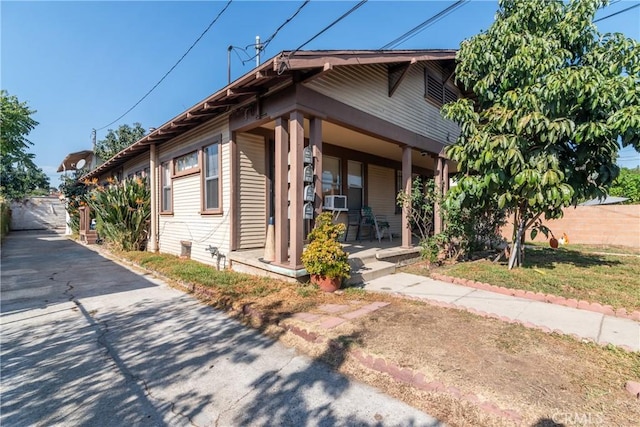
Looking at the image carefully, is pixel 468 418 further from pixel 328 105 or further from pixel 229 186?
pixel 229 186

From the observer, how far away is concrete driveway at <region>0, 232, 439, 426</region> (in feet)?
6.88

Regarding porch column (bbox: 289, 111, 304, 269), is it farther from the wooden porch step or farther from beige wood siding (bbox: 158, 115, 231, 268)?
beige wood siding (bbox: 158, 115, 231, 268)

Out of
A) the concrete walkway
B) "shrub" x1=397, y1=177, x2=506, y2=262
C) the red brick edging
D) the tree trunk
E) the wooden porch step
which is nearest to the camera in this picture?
the concrete walkway

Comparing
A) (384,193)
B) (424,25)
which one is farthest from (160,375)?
(384,193)

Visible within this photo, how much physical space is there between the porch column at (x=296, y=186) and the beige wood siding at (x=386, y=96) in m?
0.73

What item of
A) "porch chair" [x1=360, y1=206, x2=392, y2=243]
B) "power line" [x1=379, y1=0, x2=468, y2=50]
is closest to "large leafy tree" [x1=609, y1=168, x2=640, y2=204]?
"porch chair" [x1=360, y1=206, x2=392, y2=243]

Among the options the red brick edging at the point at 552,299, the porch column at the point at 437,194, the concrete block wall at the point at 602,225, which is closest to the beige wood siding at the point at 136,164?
→ the porch column at the point at 437,194

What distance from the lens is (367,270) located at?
18.6ft

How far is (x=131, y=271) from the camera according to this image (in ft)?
23.4

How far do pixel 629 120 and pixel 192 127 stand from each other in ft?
26.5

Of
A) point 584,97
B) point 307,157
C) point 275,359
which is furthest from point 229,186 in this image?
point 584,97

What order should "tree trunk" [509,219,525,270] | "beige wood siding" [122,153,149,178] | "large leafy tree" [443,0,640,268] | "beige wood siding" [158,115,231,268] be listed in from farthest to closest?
"beige wood siding" [122,153,149,178] → "beige wood siding" [158,115,231,268] → "tree trunk" [509,219,525,270] → "large leafy tree" [443,0,640,268]

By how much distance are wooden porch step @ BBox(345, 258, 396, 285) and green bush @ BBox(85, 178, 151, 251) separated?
23.9ft

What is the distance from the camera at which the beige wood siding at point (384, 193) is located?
977 cm
